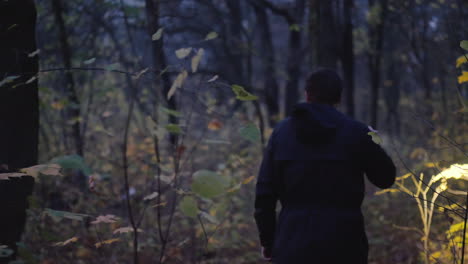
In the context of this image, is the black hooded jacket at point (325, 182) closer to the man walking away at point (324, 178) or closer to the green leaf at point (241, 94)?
the man walking away at point (324, 178)

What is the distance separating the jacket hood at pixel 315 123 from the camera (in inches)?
91.8

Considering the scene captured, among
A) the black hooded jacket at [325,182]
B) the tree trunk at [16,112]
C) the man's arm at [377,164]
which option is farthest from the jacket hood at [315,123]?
the tree trunk at [16,112]

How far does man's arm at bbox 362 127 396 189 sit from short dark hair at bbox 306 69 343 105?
28 cm

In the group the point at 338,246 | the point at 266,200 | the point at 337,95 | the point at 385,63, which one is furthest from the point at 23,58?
the point at 385,63

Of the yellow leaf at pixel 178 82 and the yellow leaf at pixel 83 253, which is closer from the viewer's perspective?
the yellow leaf at pixel 178 82

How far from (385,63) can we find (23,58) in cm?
1729

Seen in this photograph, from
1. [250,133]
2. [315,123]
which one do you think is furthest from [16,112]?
[315,123]

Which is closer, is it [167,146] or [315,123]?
[315,123]

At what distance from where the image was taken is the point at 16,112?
304 cm

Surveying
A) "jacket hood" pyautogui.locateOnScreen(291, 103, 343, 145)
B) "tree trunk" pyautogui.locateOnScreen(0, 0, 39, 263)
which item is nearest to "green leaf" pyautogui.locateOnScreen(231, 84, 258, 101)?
"jacket hood" pyautogui.locateOnScreen(291, 103, 343, 145)

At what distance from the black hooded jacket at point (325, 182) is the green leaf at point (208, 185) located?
0.41 meters

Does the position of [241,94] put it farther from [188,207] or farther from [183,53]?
[188,207]

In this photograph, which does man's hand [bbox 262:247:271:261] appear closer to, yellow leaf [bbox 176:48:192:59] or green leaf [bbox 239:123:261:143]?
green leaf [bbox 239:123:261:143]

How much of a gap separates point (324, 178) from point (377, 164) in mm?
331
